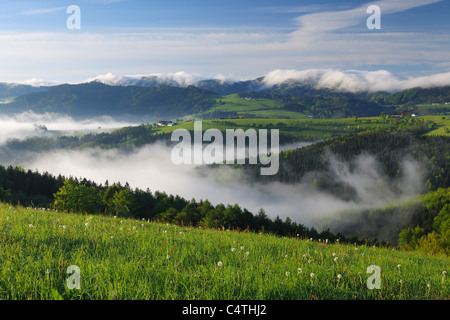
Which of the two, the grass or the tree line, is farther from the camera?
the tree line

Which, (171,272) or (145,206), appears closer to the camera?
(171,272)

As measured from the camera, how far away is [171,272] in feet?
21.0

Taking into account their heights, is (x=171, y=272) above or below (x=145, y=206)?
above

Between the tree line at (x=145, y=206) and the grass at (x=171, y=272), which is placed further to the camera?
the tree line at (x=145, y=206)

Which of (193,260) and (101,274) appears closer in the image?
(101,274)

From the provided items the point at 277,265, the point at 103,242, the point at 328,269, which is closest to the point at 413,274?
the point at 328,269

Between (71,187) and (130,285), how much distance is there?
63.7 metres

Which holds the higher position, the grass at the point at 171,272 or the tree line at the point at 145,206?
the grass at the point at 171,272

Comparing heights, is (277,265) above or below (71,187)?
above

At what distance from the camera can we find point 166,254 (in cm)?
792

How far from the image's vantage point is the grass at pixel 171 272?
5605 mm

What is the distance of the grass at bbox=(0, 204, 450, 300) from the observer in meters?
5.61
